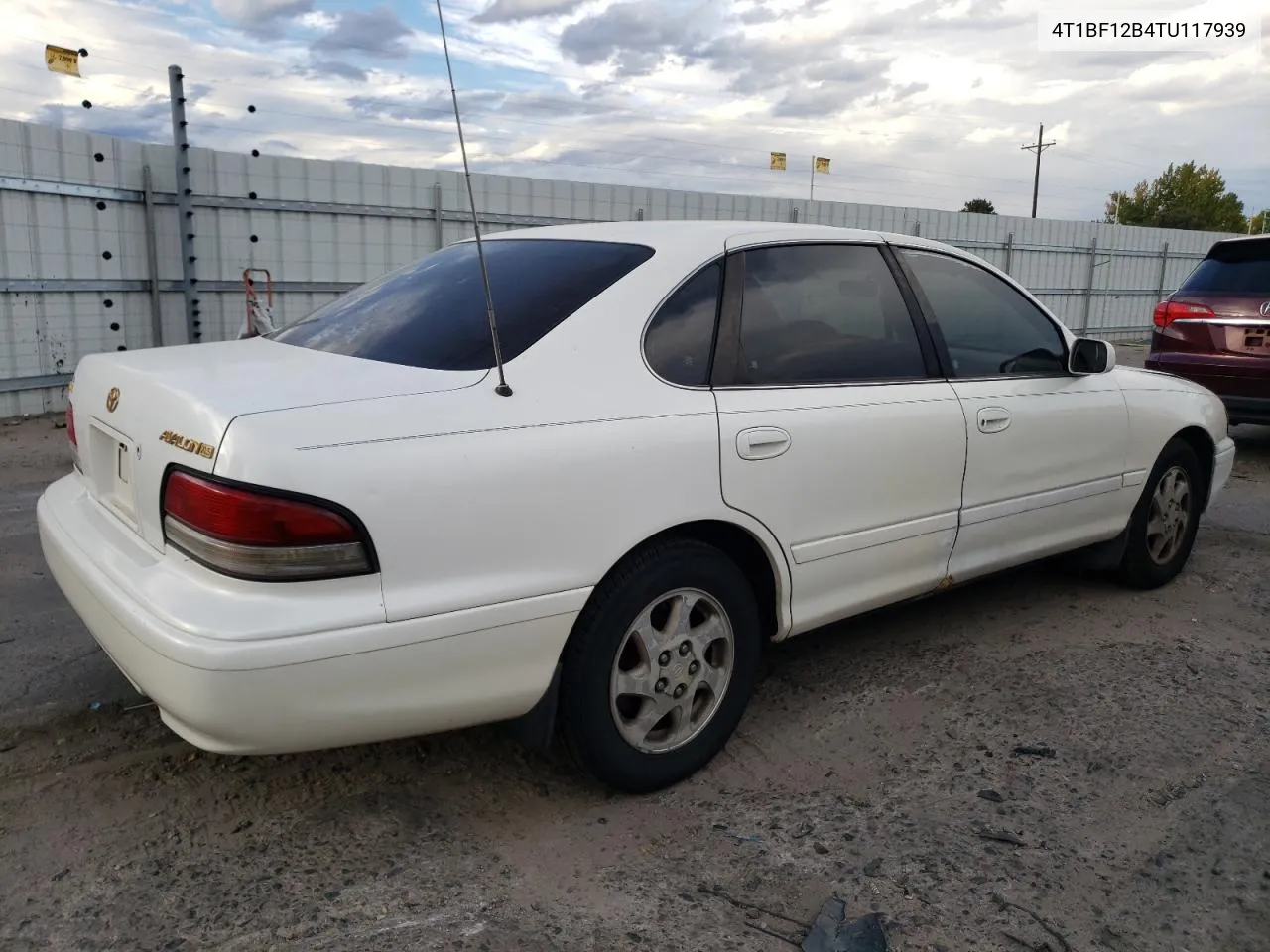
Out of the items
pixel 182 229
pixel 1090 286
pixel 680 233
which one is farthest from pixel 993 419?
pixel 1090 286

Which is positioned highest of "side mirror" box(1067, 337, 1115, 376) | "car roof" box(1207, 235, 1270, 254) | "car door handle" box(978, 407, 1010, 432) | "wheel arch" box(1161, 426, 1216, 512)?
"car roof" box(1207, 235, 1270, 254)

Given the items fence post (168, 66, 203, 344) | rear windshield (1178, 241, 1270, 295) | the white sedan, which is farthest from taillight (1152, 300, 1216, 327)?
fence post (168, 66, 203, 344)

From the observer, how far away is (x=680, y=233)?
122 inches

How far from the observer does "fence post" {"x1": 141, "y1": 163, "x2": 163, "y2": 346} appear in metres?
9.58

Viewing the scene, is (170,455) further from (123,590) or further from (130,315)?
(130,315)

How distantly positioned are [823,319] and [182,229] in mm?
8420

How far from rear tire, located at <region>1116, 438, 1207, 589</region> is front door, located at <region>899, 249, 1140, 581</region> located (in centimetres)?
28

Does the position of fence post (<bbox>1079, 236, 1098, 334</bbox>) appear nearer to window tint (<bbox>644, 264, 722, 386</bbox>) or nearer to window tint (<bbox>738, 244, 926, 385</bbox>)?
window tint (<bbox>738, 244, 926, 385</bbox>)

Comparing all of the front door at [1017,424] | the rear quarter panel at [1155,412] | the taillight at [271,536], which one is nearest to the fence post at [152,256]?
the front door at [1017,424]

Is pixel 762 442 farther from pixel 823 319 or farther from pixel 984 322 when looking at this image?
pixel 984 322

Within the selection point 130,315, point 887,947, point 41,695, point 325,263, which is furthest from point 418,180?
point 887,947

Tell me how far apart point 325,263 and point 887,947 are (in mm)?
10085

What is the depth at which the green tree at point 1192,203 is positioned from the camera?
54000mm

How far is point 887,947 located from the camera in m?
2.21
